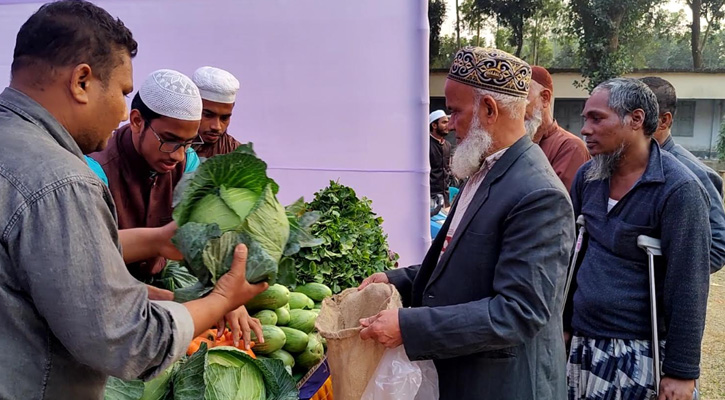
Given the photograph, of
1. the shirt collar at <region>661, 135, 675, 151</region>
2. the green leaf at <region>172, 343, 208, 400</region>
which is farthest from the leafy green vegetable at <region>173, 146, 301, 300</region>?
the shirt collar at <region>661, 135, 675, 151</region>

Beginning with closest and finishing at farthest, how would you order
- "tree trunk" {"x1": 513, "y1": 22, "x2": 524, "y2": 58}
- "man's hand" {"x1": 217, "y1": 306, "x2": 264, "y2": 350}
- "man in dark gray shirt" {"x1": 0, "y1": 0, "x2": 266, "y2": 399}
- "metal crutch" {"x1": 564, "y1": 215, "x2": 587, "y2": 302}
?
"man in dark gray shirt" {"x1": 0, "y1": 0, "x2": 266, "y2": 399} → "man's hand" {"x1": 217, "y1": 306, "x2": 264, "y2": 350} → "metal crutch" {"x1": 564, "y1": 215, "x2": 587, "y2": 302} → "tree trunk" {"x1": 513, "y1": 22, "x2": 524, "y2": 58}

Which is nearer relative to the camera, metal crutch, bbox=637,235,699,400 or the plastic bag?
the plastic bag

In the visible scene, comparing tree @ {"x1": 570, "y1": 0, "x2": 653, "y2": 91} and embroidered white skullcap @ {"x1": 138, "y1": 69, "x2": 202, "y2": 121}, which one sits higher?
tree @ {"x1": 570, "y1": 0, "x2": 653, "y2": 91}

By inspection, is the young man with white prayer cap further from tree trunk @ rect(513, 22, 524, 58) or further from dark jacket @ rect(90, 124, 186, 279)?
tree trunk @ rect(513, 22, 524, 58)

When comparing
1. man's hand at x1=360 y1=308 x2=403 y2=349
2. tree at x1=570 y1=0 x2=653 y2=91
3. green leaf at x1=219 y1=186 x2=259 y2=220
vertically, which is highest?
tree at x1=570 y1=0 x2=653 y2=91

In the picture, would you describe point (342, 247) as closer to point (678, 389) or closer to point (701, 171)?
point (678, 389)

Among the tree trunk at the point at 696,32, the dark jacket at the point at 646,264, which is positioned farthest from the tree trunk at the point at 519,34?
the dark jacket at the point at 646,264

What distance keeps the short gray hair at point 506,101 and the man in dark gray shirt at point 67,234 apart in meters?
1.15

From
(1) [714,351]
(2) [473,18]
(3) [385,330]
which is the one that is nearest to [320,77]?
(3) [385,330]

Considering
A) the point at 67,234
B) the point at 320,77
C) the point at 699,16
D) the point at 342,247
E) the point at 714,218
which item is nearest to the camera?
the point at 67,234

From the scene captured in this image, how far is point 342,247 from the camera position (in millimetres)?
3334

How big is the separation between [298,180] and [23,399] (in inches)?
161

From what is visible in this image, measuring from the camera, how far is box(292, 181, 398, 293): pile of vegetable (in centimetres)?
318

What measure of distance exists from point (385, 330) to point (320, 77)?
3.50 meters
